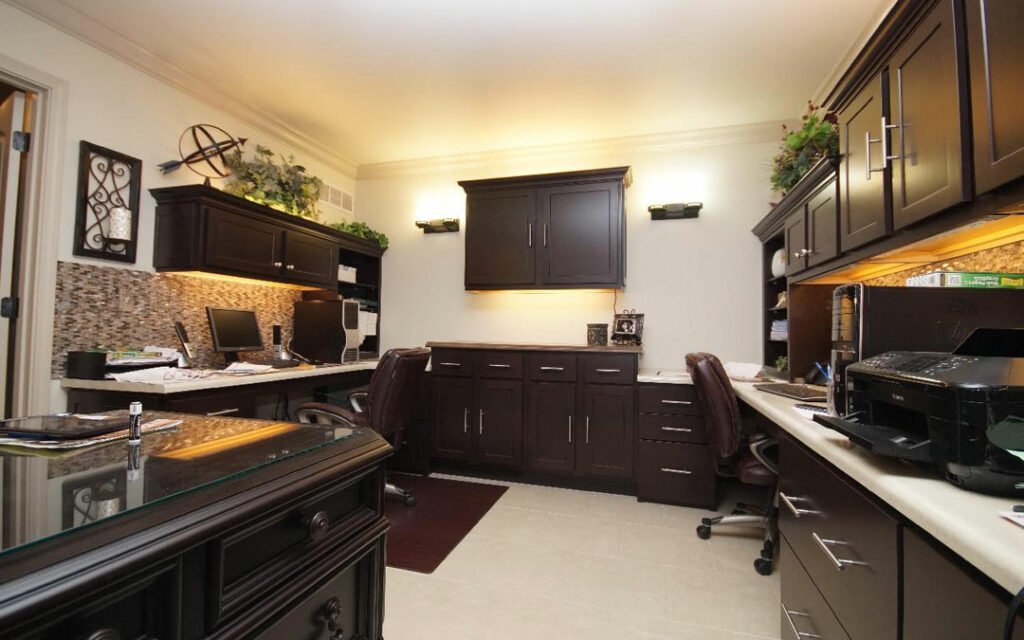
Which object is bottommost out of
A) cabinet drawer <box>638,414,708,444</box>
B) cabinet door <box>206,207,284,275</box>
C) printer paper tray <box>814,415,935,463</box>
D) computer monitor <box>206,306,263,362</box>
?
cabinet drawer <box>638,414,708,444</box>

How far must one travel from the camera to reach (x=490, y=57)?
274 cm

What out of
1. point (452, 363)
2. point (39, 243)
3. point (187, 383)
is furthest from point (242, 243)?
point (452, 363)

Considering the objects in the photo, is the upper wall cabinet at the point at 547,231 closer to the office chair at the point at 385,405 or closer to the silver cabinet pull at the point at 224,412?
the office chair at the point at 385,405

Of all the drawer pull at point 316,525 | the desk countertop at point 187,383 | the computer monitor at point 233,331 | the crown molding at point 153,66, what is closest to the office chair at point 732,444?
the drawer pull at point 316,525

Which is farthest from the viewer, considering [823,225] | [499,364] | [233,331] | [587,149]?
[587,149]

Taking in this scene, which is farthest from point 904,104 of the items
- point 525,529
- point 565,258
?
point 525,529

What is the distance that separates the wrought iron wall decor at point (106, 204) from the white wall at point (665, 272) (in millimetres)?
2255

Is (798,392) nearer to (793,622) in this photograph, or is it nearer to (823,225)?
(823,225)

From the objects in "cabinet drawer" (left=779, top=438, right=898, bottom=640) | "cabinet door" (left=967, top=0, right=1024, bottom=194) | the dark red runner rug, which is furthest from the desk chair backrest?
the dark red runner rug

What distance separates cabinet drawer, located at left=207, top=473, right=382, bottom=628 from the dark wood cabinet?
169 centimetres

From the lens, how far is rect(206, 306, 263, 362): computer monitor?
2977mm

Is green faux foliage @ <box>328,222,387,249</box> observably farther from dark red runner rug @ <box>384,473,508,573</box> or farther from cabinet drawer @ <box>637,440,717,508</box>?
cabinet drawer @ <box>637,440,717,508</box>

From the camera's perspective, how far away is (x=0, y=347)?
89.7 inches

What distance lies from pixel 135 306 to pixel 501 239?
252cm
